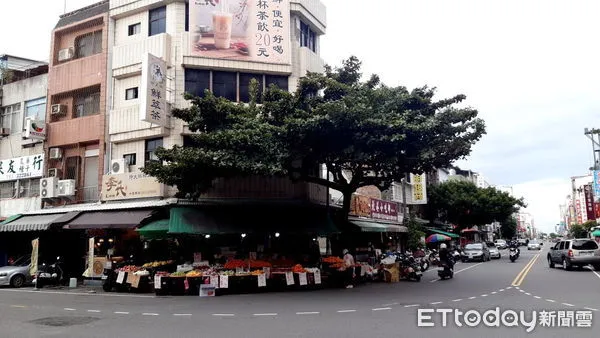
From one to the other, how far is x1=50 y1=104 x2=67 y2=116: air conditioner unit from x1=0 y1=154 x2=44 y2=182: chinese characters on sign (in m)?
2.36

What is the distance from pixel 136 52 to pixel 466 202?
3646 centimetres

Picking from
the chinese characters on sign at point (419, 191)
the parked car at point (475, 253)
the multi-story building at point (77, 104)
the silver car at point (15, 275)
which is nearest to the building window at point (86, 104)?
the multi-story building at point (77, 104)

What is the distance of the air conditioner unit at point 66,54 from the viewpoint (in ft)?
83.5

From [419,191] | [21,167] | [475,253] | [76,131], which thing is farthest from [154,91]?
[475,253]

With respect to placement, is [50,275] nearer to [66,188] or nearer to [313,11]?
[66,188]

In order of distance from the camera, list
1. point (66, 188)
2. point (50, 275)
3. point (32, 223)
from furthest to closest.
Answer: point (66, 188) < point (32, 223) < point (50, 275)

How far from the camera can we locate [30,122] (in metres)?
24.5

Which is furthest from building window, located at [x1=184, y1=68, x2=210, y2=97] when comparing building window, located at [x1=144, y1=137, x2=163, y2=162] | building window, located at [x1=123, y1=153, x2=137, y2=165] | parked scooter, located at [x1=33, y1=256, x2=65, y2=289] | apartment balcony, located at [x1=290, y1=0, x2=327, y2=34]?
parked scooter, located at [x1=33, y1=256, x2=65, y2=289]

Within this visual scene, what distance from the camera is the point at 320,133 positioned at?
54.9 feet

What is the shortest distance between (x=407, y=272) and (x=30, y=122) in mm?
20204

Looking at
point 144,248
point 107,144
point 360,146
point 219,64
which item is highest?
point 219,64

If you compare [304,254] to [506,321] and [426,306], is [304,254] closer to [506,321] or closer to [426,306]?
[426,306]

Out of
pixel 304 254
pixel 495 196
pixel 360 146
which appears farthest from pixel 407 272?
pixel 495 196

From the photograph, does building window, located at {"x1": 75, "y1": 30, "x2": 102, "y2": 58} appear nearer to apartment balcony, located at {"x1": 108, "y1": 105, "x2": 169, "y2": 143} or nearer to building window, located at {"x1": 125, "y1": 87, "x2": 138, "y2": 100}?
building window, located at {"x1": 125, "y1": 87, "x2": 138, "y2": 100}
